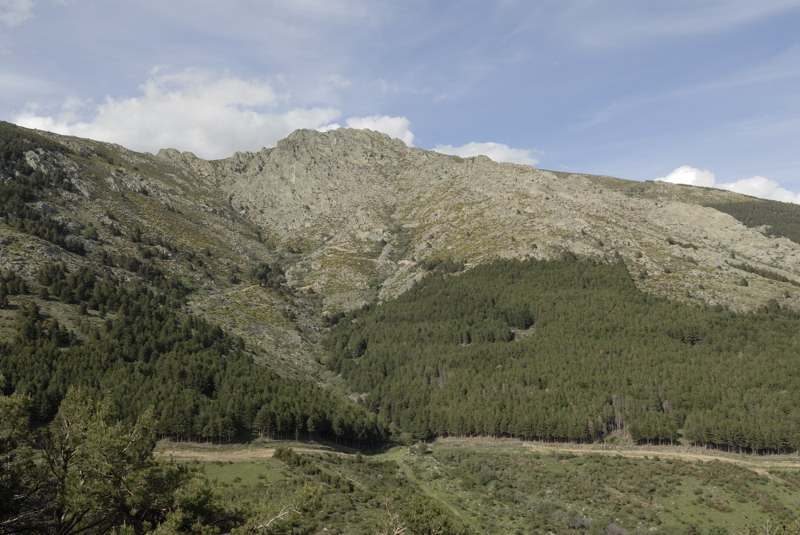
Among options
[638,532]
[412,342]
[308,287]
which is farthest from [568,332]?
[308,287]

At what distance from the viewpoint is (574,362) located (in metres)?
107

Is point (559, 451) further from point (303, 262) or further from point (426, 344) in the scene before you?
point (303, 262)

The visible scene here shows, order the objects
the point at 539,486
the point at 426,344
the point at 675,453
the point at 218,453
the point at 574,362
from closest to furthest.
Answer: the point at 218,453 → the point at 539,486 → the point at 675,453 → the point at 574,362 → the point at 426,344

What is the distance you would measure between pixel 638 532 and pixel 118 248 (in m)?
147

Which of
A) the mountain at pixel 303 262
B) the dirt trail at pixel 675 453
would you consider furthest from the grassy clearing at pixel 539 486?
the mountain at pixel 303 262

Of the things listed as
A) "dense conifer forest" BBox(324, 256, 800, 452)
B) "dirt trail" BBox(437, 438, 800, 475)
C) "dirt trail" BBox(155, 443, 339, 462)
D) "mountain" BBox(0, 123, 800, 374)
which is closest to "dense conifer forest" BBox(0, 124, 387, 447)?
"dirt trail" BBox(155, 443, 339, 462)

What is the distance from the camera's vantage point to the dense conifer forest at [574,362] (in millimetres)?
Result: 89062

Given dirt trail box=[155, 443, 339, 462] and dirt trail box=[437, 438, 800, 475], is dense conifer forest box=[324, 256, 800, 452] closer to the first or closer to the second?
dirt trail box=[437, 438, 800, 475]

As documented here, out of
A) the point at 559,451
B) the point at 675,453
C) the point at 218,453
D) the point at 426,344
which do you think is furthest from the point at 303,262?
the point at 675,453

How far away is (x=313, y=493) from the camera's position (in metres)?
27.0

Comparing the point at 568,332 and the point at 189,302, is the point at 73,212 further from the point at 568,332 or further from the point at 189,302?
the point at 568,332

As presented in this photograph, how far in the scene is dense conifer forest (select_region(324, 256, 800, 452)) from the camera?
89.1 meters

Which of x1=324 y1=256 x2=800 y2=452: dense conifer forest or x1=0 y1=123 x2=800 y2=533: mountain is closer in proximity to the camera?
x1=0 y1=123 x2=800 y2=533: mountain

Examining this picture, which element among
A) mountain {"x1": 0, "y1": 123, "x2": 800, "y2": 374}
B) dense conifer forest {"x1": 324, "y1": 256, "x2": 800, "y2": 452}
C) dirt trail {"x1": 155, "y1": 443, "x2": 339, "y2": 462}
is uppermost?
mountain {"x1": 0, "y1": 123, "x2": 800, "y2": 374}
